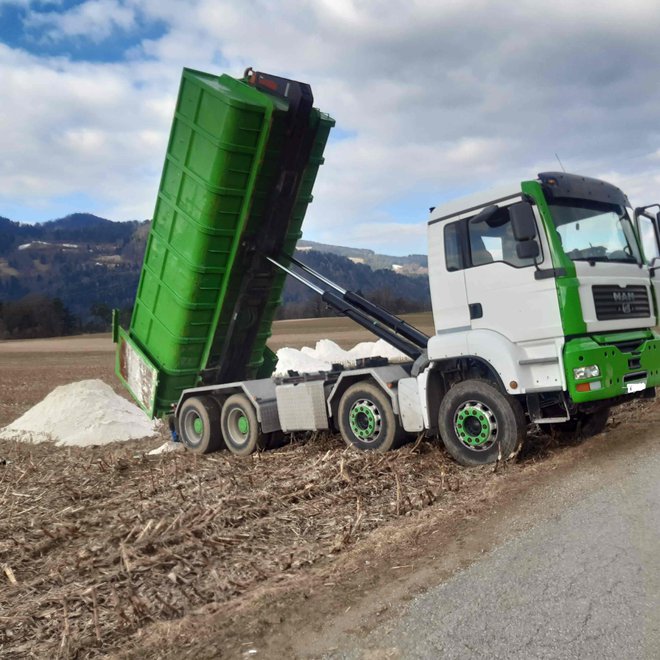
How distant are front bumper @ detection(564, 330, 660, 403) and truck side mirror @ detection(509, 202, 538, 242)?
1135 mm

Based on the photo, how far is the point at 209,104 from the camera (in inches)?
320

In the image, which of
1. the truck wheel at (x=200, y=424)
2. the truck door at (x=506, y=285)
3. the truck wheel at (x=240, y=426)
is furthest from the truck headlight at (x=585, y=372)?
the truck wheel at (x=200, y=424)

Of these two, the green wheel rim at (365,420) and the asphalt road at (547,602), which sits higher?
the green wheel rim at (365,420)

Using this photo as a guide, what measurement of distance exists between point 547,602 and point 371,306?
6.03m

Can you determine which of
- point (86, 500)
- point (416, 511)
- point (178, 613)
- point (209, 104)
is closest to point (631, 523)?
point (416, 511)

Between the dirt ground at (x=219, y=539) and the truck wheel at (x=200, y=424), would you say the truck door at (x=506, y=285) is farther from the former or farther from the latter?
the truck wheel at (x=200, y=424)

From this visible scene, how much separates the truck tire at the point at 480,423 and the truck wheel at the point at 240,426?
2.94 meters

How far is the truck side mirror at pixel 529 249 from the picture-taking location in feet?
21.3

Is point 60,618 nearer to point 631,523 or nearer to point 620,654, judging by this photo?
point 620,654

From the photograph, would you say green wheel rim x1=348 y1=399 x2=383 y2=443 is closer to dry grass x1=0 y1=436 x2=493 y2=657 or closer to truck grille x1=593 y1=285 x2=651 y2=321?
dry grass x1=0 y1=436 x2=493 y2=657

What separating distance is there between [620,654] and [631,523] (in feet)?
5.89

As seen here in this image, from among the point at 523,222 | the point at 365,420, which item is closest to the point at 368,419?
the point at 365,420

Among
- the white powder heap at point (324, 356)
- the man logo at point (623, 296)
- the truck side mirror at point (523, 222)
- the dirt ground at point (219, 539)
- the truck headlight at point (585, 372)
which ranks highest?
the truck side mirror at point (523, 222)

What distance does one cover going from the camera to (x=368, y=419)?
7875mm
